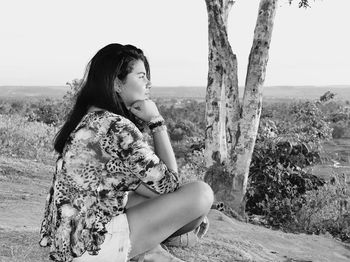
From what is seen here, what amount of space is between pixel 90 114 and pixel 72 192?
1.17 ft

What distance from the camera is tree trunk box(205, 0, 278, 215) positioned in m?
6.77

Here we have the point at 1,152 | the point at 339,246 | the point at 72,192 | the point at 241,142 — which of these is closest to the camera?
the point at 72,192

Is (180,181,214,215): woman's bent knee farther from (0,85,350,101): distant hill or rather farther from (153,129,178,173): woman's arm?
(0,85,350,101): distant hill

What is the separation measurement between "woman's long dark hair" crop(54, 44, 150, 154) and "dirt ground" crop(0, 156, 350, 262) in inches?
49.9

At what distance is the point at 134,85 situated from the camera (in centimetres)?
301

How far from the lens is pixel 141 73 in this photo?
2990 mm

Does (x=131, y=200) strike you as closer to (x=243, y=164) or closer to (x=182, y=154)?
(x=243, y=164)

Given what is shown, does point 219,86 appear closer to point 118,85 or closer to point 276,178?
point 276,178

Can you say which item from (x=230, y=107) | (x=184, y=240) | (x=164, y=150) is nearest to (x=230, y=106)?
(x=230, y=107)

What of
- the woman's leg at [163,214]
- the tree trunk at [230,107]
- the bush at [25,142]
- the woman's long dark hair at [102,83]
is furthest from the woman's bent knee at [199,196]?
the bush at [25,142]

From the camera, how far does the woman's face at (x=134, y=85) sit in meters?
2.96

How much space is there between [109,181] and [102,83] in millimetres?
441

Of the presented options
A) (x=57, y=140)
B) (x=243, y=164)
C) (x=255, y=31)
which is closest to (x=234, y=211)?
(x=243, y=164)

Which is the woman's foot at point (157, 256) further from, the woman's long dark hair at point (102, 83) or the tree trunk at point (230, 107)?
the tree trunk at point (230, 107)
